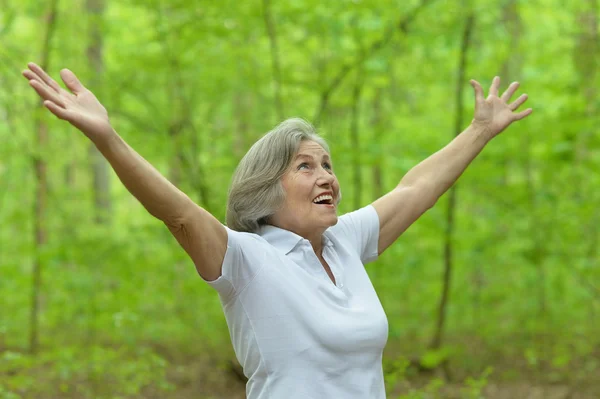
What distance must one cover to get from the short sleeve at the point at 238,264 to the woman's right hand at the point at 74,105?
52 cm

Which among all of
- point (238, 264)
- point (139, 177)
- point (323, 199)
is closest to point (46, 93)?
point (139, 177)

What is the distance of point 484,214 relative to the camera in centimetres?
848

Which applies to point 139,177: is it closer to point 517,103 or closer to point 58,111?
point 58,111

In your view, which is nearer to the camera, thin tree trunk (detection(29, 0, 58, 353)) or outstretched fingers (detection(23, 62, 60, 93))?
outstretched fingers (detection(23, 62, 60, 93))

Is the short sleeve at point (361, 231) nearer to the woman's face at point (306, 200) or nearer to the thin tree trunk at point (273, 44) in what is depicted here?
the woman's face at point (306, 200)

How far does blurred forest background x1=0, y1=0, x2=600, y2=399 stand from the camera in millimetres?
6414

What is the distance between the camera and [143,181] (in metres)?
2.01

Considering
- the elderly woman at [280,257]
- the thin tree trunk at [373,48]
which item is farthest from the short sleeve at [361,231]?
the thin tree trunk at [373,48]

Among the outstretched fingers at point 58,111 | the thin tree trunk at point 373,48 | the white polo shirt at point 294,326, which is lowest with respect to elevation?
the white polo shirt at point 294,326

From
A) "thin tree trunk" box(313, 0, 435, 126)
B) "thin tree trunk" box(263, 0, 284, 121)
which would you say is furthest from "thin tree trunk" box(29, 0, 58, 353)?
"thin tree trunk" box(313, 0, 435, 126)

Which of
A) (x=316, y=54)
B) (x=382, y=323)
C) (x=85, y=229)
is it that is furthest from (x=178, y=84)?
(x=382, y=323)

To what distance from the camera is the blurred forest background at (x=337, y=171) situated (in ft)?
21.0

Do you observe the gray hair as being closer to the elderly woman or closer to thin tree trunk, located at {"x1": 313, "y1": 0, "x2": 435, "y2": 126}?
the elderly woman

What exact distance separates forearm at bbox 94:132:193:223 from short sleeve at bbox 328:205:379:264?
2.65ft
